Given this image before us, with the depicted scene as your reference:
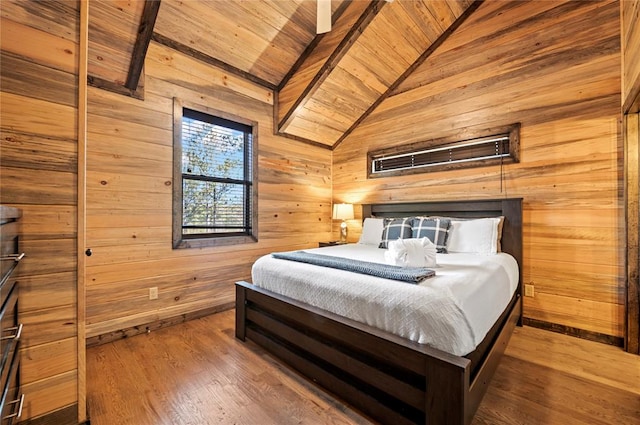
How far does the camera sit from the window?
2.86 meters

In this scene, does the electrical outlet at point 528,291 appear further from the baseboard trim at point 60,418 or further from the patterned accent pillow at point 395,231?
the baseboard trim at point 60,418

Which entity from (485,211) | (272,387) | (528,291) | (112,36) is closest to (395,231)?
(485,211)

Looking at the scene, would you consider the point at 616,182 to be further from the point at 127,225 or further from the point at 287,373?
the point at 127,225

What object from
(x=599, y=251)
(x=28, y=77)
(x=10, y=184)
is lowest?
(x=599, y=251)

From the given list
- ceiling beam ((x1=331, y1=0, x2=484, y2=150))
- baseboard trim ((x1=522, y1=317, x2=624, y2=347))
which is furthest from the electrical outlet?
ceiling beam ((x1=331, y1=0, x2=484, y2=150))

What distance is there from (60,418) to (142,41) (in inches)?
100

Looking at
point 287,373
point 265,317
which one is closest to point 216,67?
point 265,317

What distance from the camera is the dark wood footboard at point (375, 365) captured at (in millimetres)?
1224

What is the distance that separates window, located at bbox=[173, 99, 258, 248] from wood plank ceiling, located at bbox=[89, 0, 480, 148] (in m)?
0.52

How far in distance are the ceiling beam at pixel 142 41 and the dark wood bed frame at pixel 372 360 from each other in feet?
6.68

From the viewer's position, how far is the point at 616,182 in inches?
91.4

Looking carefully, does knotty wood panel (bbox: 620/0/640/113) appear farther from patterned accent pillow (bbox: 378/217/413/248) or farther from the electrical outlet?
patterned accent pillow (bbox: 378/217/413/248)

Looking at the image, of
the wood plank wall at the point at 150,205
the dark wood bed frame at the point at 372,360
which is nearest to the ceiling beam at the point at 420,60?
the wood plank wall at the point at 150,205

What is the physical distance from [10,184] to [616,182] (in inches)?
155
